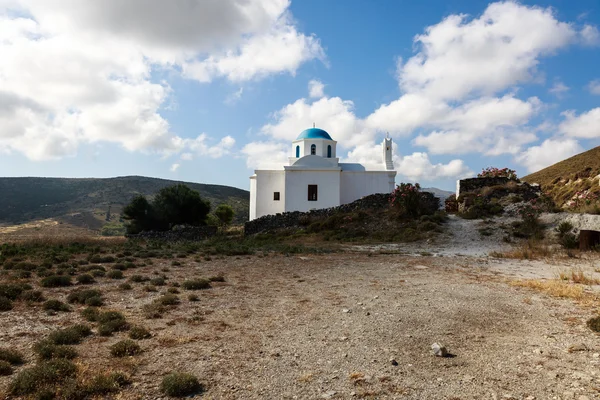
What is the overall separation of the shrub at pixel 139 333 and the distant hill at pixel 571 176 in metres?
25.0

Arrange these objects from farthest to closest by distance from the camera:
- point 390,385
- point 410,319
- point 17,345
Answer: point 410,319 < point 17,345 < point 390,385

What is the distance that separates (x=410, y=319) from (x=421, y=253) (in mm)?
7786

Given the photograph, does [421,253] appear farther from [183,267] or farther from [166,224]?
[166,224]

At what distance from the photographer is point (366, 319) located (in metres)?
5.50

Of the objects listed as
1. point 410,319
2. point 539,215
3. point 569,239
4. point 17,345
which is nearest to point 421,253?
point 569,239

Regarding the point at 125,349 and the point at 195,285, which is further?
the point at 195,285

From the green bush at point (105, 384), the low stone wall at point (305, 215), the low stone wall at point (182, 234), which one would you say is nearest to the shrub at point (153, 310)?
the green bush at point (105, 384)

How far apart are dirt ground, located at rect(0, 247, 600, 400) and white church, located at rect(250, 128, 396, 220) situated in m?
20.8

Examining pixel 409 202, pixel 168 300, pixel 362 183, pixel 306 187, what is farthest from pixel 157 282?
pixel 362 183

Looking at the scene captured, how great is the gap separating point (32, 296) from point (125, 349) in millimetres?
3626

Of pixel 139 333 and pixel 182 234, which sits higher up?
pixel 182 234

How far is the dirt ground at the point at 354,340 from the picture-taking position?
352cm

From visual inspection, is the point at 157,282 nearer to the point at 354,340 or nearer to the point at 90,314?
the point at 90,314

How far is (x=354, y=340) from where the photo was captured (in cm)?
470
